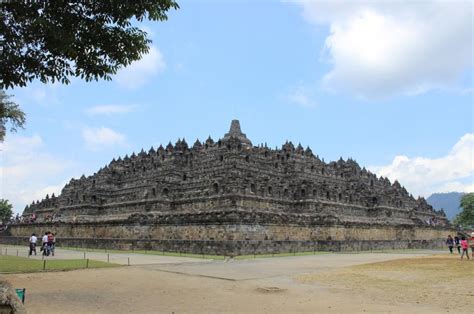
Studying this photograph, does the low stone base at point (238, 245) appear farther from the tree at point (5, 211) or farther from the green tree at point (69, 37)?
the tree at point (5, 211)

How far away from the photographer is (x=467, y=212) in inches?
3017

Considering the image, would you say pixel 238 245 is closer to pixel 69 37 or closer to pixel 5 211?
pixel 69 37

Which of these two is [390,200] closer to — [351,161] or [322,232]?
[351,161]

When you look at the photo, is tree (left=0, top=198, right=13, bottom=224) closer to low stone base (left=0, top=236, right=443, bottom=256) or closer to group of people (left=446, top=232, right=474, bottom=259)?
low stone base (left=0, top=236, right=443, bottom=256)

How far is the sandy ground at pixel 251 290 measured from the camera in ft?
37.5

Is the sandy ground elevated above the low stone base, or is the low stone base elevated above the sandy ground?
the low stone base

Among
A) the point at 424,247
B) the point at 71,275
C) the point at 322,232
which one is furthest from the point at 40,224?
the point at 424,247

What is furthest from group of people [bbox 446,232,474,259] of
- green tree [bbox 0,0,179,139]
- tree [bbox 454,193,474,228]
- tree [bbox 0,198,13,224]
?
tree [bbox 0,198,13,224]

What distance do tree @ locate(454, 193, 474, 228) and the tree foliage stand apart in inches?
3047

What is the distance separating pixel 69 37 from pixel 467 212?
7982 centimetres

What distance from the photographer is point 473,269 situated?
66.8 feet

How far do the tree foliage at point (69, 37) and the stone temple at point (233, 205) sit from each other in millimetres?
19676

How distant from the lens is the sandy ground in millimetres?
11438

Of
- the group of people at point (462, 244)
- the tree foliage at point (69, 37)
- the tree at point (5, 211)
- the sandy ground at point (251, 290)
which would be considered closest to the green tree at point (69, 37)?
the tree foliage at point (69, 37)
